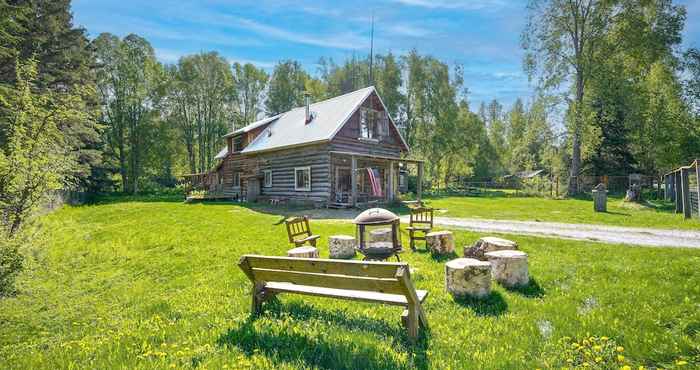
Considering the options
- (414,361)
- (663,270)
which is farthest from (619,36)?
(414,361)

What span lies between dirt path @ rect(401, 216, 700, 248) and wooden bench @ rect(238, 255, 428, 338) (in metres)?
6.85

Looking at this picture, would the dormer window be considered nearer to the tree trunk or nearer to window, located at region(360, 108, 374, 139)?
window, located at region(360, 108, 374, 139)

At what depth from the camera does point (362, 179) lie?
20.9 m

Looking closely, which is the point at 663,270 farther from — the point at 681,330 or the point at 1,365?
the point at 1,365

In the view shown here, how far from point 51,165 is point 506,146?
61.2 meters

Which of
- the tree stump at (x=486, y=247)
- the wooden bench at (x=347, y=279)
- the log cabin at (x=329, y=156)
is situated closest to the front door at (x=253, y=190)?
the log cabin at (x=329, y=156)

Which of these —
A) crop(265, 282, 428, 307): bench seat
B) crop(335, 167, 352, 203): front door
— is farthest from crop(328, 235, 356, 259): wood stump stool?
crop(335, 167, 352, 203): front door

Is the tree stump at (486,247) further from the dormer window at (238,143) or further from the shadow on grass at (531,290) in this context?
the dormer window at (238,143)

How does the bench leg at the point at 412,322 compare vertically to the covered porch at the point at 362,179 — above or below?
below

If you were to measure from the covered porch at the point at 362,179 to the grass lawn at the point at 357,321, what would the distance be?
10614 mm

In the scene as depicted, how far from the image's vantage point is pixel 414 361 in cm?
278

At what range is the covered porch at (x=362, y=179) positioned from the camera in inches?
667

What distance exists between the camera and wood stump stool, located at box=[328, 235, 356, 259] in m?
6.61

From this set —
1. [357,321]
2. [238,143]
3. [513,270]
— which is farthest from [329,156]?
[357,321]
